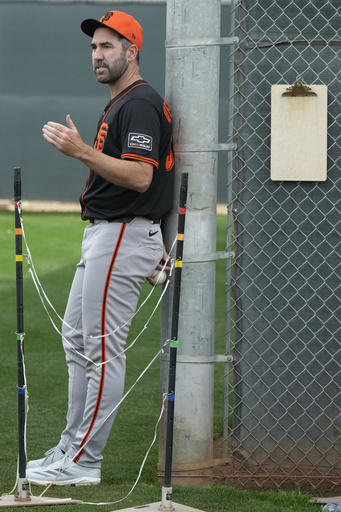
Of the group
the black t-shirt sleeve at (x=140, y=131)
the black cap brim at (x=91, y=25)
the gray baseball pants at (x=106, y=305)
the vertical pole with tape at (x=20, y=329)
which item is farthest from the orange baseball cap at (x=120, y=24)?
the vertical pole with tape at (x=20, y=329)

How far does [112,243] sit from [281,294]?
34.9 inches

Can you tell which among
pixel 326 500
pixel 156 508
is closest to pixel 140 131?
pixel 156 508

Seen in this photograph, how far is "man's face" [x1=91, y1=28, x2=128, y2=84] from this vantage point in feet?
13.0

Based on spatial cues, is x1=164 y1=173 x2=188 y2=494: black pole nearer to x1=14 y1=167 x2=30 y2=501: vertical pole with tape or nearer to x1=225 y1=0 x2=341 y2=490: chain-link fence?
x1=14 y1=167 x2=30 y2=501: vertical pole with tape

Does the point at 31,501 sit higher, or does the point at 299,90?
the point at 299,90

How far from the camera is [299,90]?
4.04 metres

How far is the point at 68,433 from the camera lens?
4.12 meters

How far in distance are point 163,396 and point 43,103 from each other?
56.4 feet

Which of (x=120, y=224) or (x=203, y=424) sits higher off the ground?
(x=120, y=224)

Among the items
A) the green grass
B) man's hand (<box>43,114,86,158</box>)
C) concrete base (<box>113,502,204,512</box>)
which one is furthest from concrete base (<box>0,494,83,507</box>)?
man's hand (<box>43,114,86,158</box>)

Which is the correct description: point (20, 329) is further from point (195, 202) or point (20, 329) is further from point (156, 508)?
point (195, 202)

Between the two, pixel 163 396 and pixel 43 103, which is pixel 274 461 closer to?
pixel 163 396

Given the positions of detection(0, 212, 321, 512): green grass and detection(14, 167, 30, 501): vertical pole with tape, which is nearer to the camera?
detection(14, 167, 30, 501): vertical pole with tape

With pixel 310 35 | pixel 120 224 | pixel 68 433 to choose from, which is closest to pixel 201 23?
pixel 310 35
